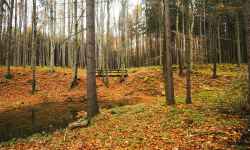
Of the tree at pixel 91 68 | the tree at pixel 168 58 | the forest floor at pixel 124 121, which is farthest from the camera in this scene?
the tree at pixel 168 58

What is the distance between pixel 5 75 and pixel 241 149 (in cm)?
2513

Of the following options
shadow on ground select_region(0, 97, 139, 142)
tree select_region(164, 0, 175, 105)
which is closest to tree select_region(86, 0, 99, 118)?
shadow on ground select_region(0, 97, 139, 142)

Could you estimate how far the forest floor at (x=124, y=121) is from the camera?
27.4 ft

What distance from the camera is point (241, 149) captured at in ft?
22.2

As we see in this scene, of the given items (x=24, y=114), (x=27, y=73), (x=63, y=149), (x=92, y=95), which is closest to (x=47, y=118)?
(x=24, y=114)

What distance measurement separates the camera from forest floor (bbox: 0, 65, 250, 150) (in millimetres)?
8344

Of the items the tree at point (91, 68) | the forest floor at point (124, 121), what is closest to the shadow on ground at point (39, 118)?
the forest floor at point (124, 121)

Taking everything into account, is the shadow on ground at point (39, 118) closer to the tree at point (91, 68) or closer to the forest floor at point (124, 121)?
the forest floor at point (124, 121)

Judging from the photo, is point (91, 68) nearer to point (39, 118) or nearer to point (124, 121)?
point (124, 121)

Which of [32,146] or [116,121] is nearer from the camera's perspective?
[32,146]

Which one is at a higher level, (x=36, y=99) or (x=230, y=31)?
(x=230, y=31)

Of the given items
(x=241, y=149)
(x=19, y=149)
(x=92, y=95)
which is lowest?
(x=19, y=149)

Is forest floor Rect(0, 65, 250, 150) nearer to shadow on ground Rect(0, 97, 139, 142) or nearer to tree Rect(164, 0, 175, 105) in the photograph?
shadow on ground Rect(0, 97, 139, 142)

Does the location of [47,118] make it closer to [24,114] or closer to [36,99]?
[24,114]
